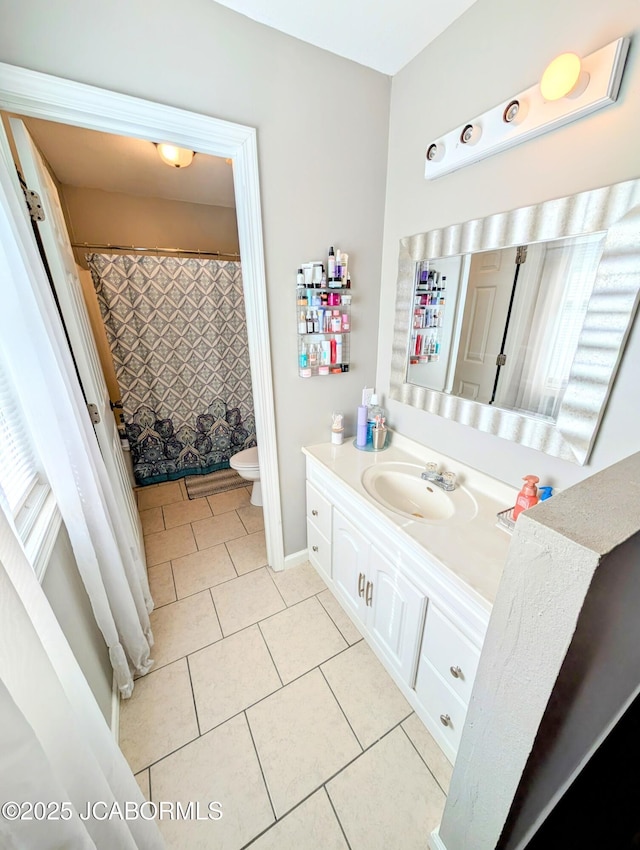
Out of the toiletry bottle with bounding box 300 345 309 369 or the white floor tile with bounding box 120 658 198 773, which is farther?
the toiletry bottle with bounding box 300 345 309 369

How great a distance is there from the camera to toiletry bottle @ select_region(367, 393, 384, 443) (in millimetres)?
1651

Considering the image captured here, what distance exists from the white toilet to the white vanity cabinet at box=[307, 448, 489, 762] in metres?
0.83

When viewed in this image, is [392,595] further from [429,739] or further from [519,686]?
[519,686]

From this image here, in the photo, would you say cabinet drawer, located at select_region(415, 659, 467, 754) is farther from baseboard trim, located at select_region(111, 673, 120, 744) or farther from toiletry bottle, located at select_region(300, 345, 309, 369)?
toiletry bottle, located at select_region(300, 345, 309, 369)

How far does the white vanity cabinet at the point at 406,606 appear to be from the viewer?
3.08 feet

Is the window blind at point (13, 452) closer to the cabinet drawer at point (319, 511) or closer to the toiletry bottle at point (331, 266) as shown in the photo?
the cabinet drawer at point (319, 511)

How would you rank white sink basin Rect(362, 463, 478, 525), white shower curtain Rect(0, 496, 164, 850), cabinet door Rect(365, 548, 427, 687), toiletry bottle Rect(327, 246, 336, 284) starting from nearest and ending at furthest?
white shower curtain Rect(0, 496, 164, 850), cabinet door Rect(365, 548, 427, 687), white sink basin Rect(362, 463, 478, 525), toiletry bottle Rect(327, 246, 336, 284)

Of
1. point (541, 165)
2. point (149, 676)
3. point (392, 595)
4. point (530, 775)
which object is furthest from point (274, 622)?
point (541, 165)

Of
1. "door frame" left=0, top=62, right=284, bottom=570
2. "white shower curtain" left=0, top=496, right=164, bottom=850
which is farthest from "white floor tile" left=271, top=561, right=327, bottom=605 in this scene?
"white shower curtain" left=0, top=496, right=164, bottom=850

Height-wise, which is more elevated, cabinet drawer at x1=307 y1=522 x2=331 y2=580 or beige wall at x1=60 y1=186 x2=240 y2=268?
beige wall at x1=60 y1=186 x2=240 y2=268

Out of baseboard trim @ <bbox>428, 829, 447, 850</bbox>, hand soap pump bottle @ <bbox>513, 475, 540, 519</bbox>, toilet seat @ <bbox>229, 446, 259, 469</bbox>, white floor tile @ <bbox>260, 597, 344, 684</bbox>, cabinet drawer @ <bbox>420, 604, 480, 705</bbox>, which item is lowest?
white floor tile @ <bbox>260, 597, 344, 684</bbox>

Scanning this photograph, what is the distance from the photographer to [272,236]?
1.35 metres

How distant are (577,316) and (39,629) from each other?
1.45m

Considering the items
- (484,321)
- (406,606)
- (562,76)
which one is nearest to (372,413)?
(484,321)
